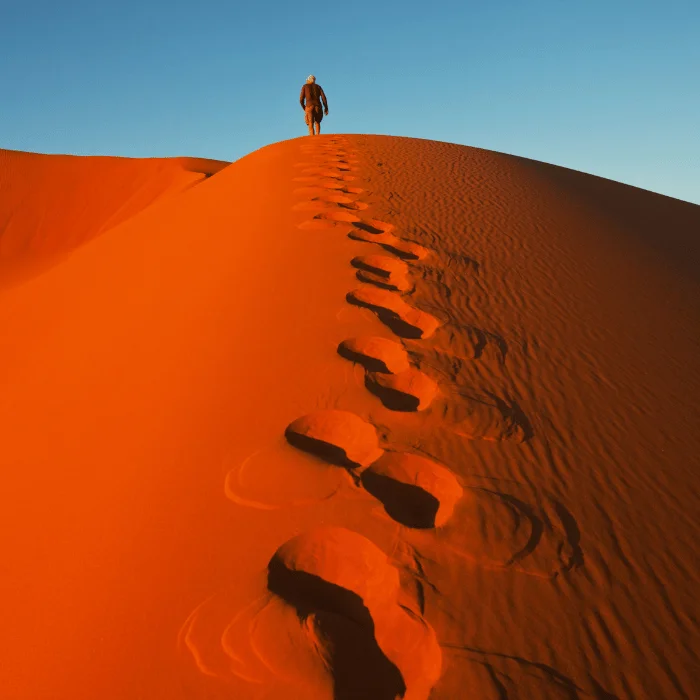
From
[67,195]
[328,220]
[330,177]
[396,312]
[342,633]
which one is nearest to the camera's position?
[342,633]

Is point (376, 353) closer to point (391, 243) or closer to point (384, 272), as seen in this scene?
point (384, 272)

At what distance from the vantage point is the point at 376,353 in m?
2.67

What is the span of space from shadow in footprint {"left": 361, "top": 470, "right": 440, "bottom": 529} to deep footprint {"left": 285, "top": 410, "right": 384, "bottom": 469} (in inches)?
4.0

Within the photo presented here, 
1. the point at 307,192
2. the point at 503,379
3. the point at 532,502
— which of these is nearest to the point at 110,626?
the point at 532,502

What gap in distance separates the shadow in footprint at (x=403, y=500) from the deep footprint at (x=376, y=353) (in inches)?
30.1

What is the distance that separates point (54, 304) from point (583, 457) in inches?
177

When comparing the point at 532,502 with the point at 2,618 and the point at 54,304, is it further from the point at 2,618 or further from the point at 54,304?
the point at 54,304

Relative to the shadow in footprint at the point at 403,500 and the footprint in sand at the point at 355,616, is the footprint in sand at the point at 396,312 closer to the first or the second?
the shadow in footprint at the point at 403,500

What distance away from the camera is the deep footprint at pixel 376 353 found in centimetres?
256

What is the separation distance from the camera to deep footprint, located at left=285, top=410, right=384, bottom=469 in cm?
196


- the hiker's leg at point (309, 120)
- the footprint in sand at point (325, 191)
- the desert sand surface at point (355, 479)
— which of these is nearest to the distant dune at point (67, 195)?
the hiker's leg at point (309, 120)

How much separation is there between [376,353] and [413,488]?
96cm

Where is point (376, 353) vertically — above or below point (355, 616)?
above

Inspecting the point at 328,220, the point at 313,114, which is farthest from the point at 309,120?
the point at 328,220
